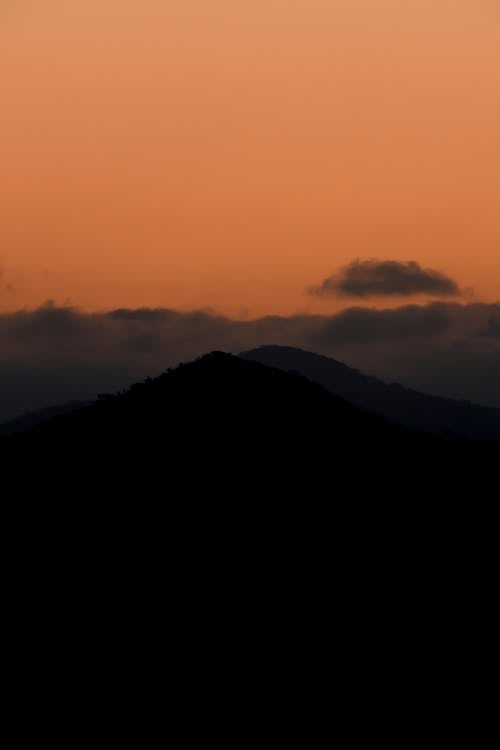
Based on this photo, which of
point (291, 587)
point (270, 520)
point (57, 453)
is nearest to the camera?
point (291, 587)

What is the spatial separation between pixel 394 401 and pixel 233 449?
267 feet

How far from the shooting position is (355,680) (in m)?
39.7

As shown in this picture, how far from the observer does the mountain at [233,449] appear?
50844 millimetres

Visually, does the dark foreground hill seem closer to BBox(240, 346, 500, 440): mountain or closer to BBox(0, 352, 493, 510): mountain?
BBox(0, 352, 493, 510): mountain

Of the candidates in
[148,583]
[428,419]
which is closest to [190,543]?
[148,583]

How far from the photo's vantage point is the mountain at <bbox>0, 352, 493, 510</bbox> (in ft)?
167

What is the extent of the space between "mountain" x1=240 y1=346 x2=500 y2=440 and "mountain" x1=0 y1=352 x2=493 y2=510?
179ft

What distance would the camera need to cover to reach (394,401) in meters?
134

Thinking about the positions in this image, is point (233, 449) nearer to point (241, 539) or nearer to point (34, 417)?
point (241, 539)

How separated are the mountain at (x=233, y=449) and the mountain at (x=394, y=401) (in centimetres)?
5467

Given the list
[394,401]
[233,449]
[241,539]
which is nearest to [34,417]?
[394,401]

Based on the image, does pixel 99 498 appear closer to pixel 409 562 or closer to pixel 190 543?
pixel 190 543

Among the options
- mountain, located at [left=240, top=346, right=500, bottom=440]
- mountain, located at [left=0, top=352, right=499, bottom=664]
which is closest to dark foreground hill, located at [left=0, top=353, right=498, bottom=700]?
mountain, located at [left=0, top=352, right=499, bottom=664]

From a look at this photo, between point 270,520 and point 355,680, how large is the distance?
9521 mm
